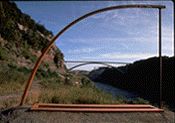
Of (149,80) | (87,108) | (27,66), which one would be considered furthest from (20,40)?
(87,108)

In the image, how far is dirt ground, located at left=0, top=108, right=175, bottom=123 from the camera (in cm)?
979

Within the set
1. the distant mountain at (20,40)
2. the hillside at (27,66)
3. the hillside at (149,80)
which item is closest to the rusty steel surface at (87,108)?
the hillside at (27,66)

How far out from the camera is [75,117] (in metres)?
10.2

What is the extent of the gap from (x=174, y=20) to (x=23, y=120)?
5.45m

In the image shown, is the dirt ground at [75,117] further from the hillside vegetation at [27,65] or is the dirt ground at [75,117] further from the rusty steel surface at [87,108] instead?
the hillside vegetation at [27,65]

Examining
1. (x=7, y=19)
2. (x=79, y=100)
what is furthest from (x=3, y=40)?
(x=79, y=100)

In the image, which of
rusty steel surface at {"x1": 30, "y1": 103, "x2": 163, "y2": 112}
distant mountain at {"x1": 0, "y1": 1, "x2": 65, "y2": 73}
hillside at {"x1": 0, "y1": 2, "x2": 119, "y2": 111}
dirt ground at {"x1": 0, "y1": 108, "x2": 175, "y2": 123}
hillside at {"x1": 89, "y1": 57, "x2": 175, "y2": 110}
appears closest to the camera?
dirt ground at {"x1": 0, "y1": 108, "x2": 175, "y2": 123}

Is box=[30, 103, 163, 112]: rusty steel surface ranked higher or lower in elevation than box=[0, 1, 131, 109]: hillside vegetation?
lower

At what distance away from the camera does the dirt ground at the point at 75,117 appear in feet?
32.1

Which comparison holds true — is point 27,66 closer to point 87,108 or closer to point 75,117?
point 87,108

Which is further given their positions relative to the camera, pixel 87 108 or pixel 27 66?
pixel 27 66

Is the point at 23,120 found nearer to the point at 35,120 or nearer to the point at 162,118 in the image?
the point at 35,120

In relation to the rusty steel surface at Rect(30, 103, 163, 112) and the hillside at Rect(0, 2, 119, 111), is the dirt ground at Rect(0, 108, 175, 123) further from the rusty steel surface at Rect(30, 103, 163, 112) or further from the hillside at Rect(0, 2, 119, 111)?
the hillside at Rect(0, 2, 119, 111)

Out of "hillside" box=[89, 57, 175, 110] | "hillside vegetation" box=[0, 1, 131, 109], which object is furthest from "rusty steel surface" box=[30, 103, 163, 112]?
"hillside" box=[89, 57, 175, 110]
